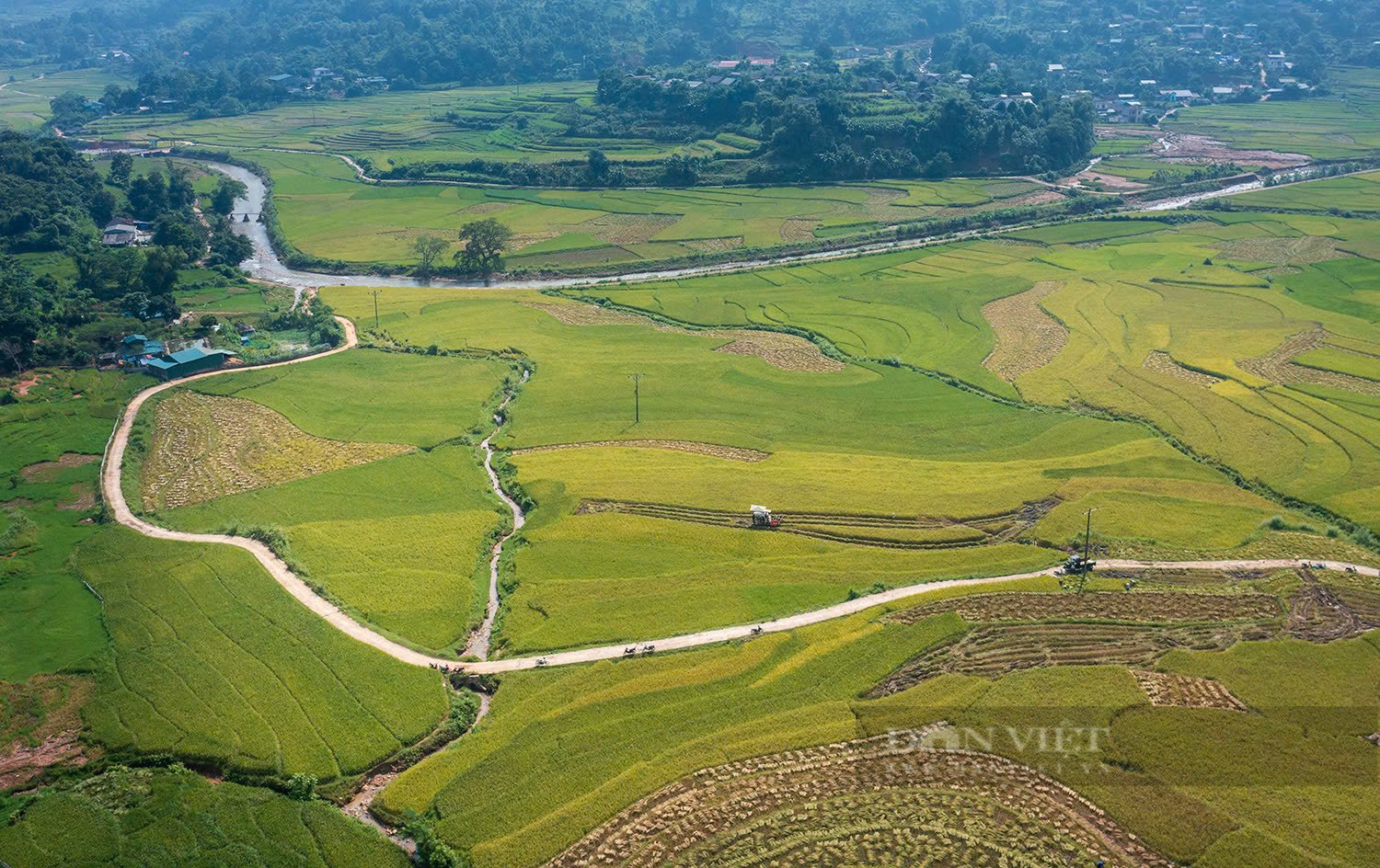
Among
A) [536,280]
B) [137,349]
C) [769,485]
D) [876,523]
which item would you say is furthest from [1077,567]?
[536,280]

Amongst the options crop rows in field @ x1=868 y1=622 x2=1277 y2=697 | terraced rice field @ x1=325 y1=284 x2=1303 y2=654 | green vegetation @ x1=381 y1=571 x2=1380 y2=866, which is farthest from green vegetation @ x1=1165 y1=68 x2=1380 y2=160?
green vegetation @ x1=381 y1=571 x2=1380 y2=866

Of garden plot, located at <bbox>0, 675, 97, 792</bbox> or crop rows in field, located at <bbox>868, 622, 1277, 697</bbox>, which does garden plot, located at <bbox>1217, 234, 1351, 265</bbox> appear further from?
garden plot, located at <bbox>0, 675, 97, 792</bbox>

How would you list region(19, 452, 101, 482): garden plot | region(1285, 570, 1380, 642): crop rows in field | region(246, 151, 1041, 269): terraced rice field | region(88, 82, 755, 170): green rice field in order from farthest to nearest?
region(88, 82, 755, 170): green rice field → region(246, 151, 1041, 269): terraced rice field → region(19, 452, 101, 482): garden plot → region(1285, 570, 1380, 642): crop rows in field

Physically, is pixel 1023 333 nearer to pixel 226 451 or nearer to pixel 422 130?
pixel 226 451

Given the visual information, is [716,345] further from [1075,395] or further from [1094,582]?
[1094,582]

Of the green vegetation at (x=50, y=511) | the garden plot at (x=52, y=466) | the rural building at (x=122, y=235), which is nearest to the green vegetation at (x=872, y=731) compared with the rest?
the green vegetation at (x=50, y=511)
